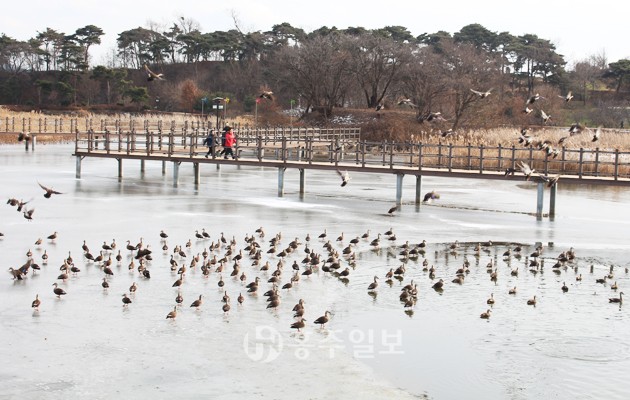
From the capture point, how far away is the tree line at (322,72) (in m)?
80.9

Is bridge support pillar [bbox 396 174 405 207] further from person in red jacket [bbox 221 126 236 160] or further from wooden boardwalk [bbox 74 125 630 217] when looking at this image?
person in red jacket [bbox 221 126 236 160]

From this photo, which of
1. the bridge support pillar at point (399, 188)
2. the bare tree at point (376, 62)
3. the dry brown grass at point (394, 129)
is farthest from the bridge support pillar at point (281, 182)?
the bare tree at point (376, 62)

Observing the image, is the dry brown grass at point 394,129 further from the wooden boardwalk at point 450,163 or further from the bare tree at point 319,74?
the wooden boardwalk at point 450,163

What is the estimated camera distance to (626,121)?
8056 centimetres

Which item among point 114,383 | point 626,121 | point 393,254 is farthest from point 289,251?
point 626,121

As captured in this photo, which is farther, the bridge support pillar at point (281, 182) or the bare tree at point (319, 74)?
the bare tree at point (319, 74)

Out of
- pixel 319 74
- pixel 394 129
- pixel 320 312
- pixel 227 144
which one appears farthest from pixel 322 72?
pixel 320 312

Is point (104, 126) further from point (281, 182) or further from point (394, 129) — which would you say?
point (281, 182)

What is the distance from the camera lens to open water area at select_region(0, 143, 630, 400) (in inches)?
602

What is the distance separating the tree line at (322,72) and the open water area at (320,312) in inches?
1051

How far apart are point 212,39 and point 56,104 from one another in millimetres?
26535

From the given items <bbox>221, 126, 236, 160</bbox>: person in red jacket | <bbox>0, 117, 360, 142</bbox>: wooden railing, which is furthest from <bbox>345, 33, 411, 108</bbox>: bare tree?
<bbox>221, 126, 236, 160</bbox>: person in red jacket

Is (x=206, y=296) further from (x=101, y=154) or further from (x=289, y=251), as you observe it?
(x=101, y=154)

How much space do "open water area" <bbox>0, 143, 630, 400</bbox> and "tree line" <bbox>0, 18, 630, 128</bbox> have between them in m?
26.7
